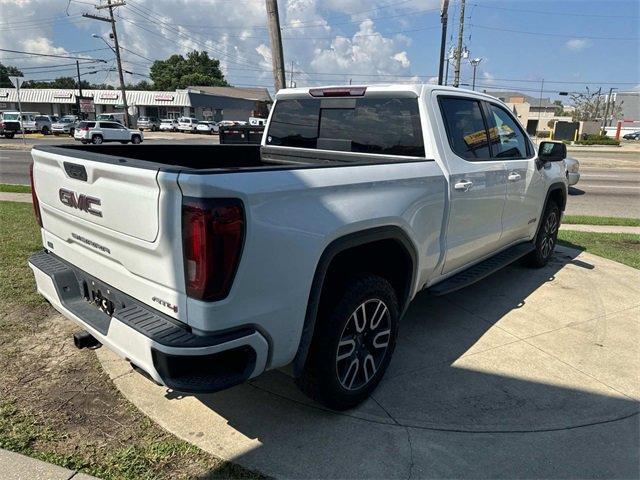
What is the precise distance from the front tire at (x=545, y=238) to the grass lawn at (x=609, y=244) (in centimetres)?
115

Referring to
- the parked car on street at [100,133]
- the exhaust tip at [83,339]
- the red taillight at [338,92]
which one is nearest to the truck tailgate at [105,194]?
the exhaust tip at [83,339]

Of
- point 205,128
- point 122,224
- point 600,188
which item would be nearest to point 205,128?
point 205,128

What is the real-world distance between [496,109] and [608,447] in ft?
10.1

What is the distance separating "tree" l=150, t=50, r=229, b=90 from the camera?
98688 millimetres

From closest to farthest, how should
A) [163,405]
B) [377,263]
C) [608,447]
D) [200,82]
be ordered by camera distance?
[608,447] → [163,405] → [377,263] → [200,82]

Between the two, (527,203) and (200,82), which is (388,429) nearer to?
(527,203)

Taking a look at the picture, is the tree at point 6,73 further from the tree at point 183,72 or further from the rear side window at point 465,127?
the rear side window at point 465,127

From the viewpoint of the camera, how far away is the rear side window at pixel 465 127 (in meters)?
3.76

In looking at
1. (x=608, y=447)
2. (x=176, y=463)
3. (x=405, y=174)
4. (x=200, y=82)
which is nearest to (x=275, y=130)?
(x=405, y=174)

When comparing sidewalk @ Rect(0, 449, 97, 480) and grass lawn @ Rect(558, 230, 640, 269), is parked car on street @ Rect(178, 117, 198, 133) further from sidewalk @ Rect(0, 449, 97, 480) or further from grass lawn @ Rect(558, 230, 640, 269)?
sidewalk @ Rect(0, 449, 97, 480)

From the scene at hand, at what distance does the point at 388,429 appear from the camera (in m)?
2.85

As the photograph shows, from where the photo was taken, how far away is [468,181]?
3.71 m

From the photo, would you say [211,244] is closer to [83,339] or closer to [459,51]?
[83,339]

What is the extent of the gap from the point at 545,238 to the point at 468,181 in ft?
9.01
